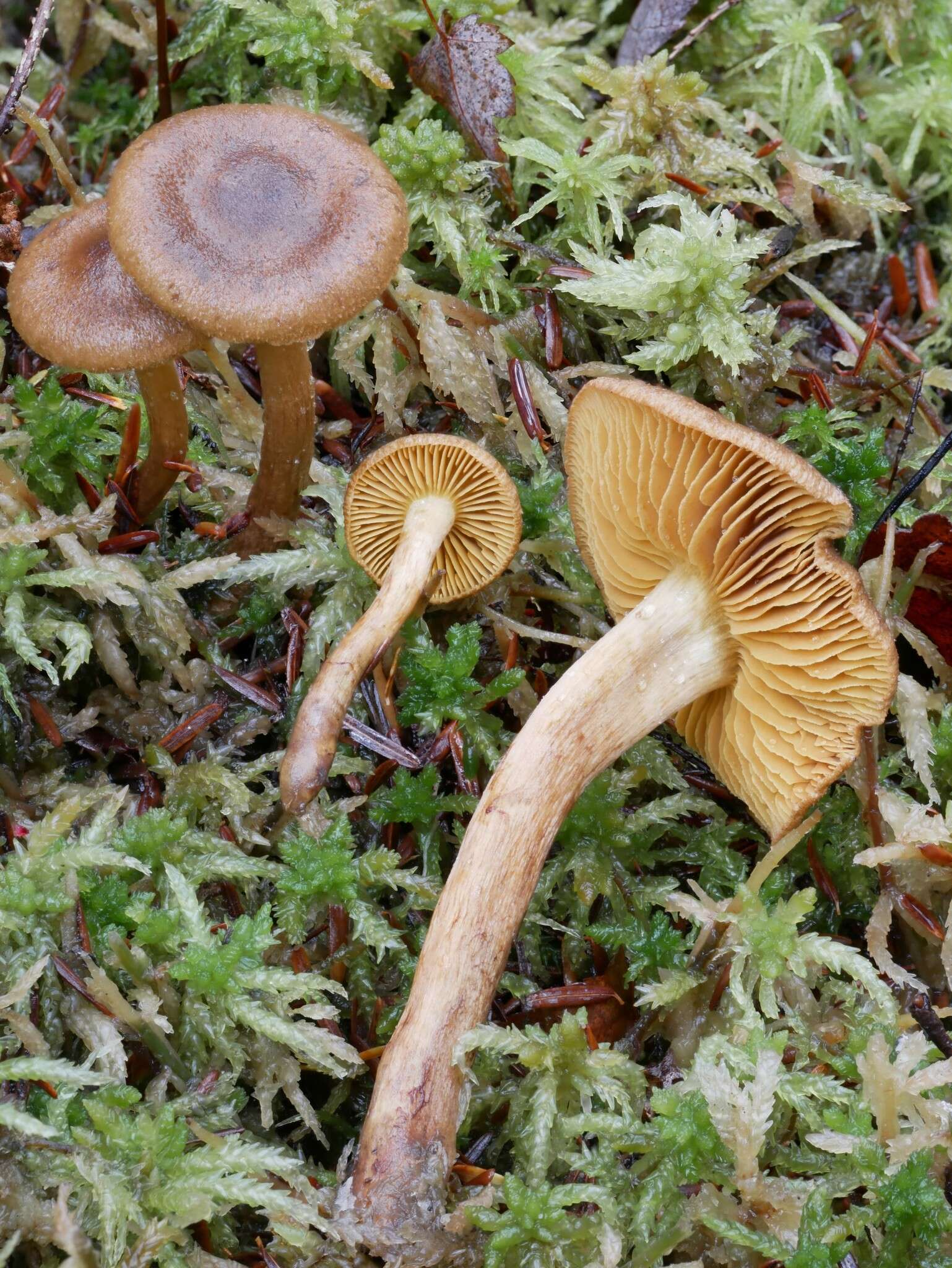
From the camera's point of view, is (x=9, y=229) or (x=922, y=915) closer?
(x=922, y=915)

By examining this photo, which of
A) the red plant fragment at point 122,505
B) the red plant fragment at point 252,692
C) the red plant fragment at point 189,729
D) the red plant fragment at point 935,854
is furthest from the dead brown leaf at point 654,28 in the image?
the red plant fragment at point 935,854

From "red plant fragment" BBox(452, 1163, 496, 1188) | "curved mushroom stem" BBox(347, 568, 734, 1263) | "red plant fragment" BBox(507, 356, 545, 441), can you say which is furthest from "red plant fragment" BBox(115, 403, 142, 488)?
"red plant fragment" BBox(452, 1163, 496, 1188)

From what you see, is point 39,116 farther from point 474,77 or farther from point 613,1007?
point 613,1007

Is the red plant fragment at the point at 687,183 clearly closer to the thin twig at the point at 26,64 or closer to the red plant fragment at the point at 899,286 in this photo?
the red plant fragment at the point at 899,286

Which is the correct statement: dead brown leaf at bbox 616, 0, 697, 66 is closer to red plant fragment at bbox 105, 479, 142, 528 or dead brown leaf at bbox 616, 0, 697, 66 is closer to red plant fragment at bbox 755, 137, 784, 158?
red plant fragment at bbox 755, 137, 784, 158

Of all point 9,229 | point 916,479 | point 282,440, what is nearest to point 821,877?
point 916,479

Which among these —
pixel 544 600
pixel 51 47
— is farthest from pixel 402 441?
pixel 51 47

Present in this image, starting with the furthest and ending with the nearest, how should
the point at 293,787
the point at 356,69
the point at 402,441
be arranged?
the point at 356,69 < the point at 402,441 < the point at 293,787

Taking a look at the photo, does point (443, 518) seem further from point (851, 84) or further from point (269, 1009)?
point (851, 84)
